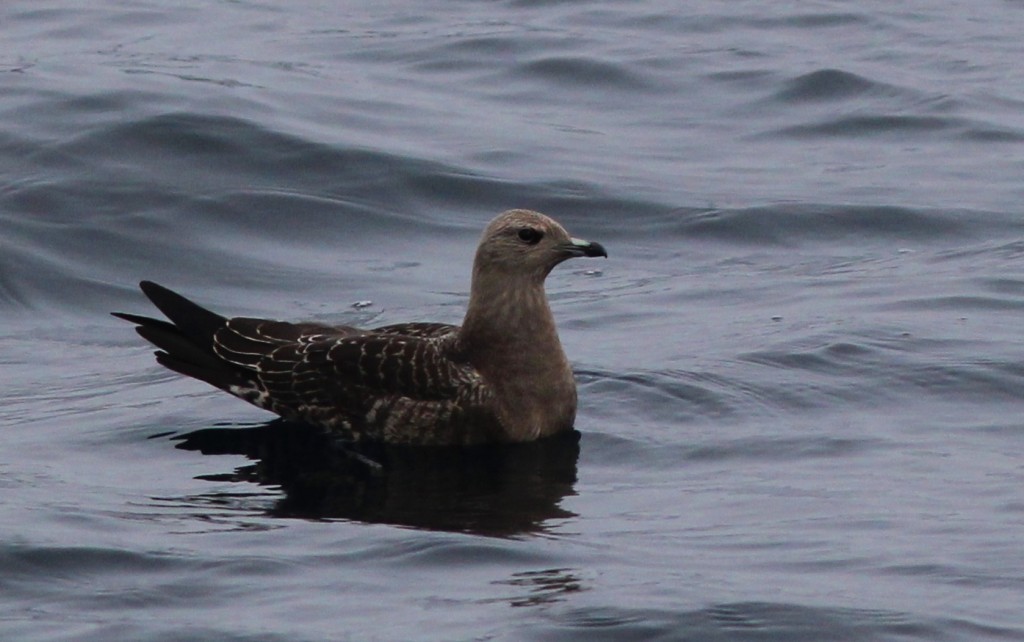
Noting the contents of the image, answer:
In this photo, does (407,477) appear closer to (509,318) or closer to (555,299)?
(509,318)

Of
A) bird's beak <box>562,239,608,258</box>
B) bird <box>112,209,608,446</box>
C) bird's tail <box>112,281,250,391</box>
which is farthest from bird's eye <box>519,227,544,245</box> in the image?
bird's tail <box>112,281,250,391</box>

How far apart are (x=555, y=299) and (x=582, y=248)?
301cm

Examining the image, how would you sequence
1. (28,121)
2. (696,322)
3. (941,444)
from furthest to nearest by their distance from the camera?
(28,121) < (696,322) < (941,444)

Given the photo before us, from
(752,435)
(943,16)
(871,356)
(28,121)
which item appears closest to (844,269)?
(871,356)

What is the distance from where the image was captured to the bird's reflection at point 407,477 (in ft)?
26.7

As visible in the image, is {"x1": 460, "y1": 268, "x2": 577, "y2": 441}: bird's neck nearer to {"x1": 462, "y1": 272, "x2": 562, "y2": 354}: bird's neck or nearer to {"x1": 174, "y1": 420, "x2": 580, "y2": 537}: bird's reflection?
{"x1": 462, "y1": 272, "x2": 562, "y2": 354}: bird's neck

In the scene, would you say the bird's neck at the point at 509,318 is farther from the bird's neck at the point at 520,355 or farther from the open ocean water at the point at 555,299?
the open ocean water at the point at 555,299

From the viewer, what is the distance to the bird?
9273mm

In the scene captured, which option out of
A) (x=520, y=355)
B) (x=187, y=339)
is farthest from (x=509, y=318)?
(x=187, y=339)

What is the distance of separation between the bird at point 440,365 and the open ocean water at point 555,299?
0.18 meters

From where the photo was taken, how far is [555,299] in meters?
12.4

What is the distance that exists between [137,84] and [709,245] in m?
5.55

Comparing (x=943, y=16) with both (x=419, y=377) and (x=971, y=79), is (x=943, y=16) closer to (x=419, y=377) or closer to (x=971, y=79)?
(x=971, y=79)

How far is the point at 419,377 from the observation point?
30.5 feet
